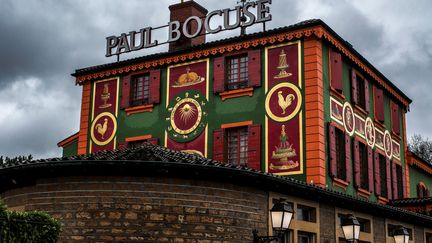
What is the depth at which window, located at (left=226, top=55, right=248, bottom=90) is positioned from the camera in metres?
25.8

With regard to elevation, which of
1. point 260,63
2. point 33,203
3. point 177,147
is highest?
point 260,63

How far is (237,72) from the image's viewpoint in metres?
26.1

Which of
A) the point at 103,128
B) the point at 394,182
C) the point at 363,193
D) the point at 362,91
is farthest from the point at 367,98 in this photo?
the point at 103,128

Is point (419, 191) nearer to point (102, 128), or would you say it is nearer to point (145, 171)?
point (102, 128)

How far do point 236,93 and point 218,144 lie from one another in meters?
1.98

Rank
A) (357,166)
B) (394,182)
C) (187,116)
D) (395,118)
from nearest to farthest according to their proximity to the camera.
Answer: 1. (357,166)
2. (187,116)
3. (394,182)
4. (395,118)

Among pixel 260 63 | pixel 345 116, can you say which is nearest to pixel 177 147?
pixel 260 63

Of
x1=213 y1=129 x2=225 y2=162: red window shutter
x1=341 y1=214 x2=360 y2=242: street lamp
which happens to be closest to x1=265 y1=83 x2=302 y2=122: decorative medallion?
x1=213 y1=129 x2=225 y2=162: red window shutter

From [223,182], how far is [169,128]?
10.6m

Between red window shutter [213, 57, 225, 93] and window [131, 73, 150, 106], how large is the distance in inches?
126

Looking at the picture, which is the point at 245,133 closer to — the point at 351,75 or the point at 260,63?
the point at 260,63

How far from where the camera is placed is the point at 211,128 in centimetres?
2583

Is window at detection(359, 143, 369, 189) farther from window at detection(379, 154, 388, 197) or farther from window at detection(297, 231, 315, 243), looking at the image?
window at detection(297, 231, 315, 243)

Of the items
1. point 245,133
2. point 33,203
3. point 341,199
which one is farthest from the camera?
point 245,133
